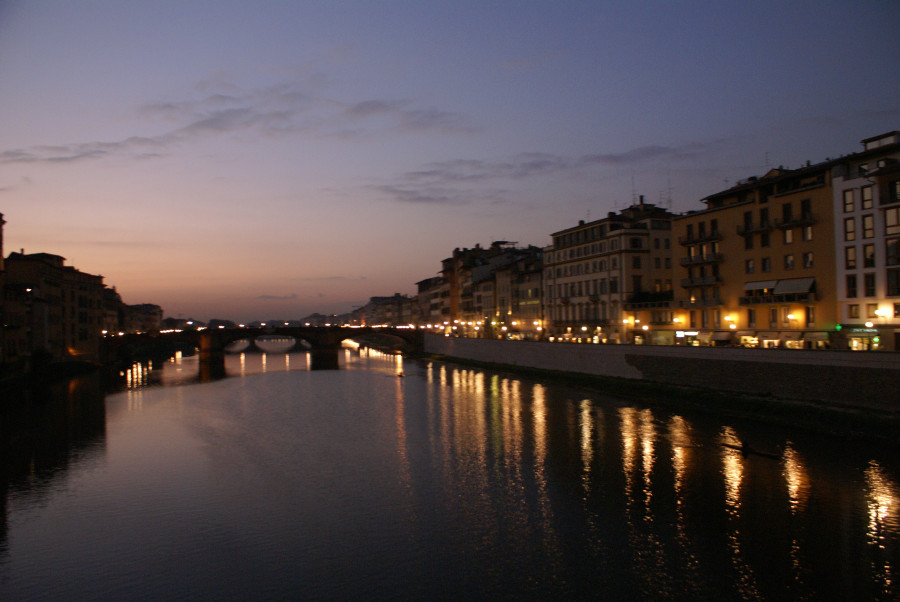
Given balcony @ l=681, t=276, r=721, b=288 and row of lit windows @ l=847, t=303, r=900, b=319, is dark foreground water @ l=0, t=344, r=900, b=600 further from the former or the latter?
balcony @ l=681, t=276, r=721, b=288

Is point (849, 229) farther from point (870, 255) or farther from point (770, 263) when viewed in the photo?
point (770, 263)

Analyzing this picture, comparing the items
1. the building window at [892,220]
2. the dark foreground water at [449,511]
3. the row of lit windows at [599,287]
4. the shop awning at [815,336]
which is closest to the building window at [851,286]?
the shop awning at [815,336]

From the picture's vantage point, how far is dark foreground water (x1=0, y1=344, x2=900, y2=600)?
12.2 m

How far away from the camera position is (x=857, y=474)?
17.5 m

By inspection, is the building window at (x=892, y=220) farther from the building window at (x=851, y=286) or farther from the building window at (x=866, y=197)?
the building window at (x=851, y=286)

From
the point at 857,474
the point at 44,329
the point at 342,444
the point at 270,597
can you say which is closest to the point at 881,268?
the point at 857,474

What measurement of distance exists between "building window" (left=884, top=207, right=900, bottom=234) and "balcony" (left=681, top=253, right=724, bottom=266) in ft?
34.1

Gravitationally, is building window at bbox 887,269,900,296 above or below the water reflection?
above

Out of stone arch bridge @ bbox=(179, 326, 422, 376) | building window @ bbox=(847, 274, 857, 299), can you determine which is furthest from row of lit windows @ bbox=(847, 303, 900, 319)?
stone arch bridge @ bbox=(179, 326, 422, 376)

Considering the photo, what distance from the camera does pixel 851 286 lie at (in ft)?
97.1

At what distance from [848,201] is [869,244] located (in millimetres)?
2269

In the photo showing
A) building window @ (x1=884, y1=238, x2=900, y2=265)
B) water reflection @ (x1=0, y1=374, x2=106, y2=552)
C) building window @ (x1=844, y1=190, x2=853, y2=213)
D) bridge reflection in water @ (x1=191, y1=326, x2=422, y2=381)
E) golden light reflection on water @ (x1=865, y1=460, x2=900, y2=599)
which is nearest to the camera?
golden light reflection on water @ (x1=865, y1=460, x2=900, y2=599)

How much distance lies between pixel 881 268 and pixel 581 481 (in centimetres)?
1876

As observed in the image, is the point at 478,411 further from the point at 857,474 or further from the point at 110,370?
the point at 110,370
